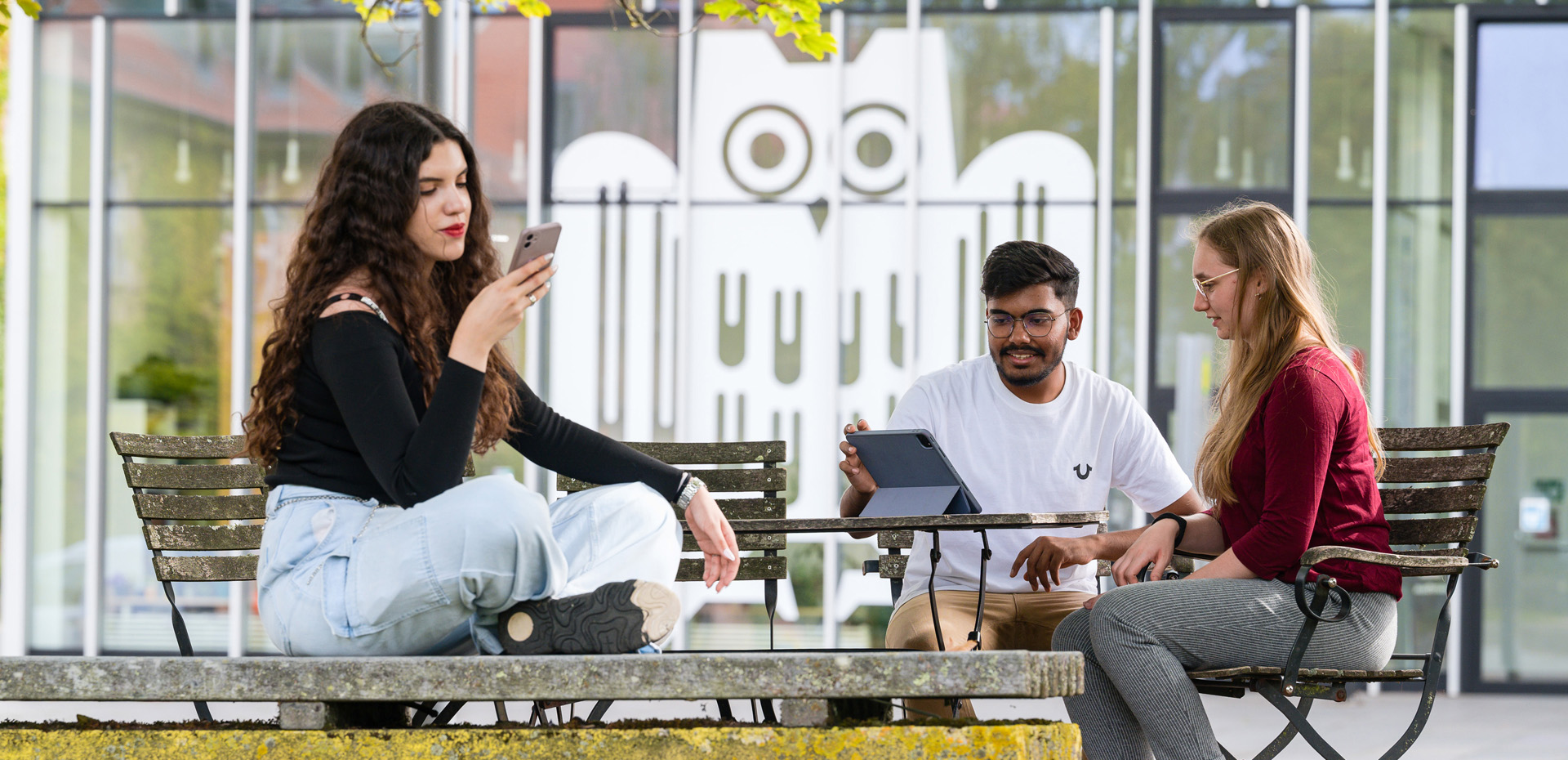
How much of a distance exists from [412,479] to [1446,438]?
277 cm

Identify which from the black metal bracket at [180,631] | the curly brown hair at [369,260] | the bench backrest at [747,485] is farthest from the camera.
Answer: the bench backrest at [747,485]

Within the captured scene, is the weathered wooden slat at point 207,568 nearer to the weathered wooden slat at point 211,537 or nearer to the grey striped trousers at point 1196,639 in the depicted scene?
the weathered wooden slat at point 211,537

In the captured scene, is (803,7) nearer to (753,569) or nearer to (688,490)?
(753,569)

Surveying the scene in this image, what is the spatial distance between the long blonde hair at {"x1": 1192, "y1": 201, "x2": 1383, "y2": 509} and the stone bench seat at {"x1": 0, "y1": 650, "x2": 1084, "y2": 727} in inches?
55.3

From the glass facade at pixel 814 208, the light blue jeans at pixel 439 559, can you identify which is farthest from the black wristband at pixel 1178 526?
the glass facade at pixel 814 208

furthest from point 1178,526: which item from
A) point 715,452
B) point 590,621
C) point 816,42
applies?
point 816,42

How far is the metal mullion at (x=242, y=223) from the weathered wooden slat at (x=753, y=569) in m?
5.65

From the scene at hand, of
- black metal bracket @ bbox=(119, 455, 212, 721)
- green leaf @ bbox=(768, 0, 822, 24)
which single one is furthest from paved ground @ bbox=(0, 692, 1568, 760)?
green leaf @ bbox=(768, 0, 822, 24)

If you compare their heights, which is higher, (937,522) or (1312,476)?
(1312,476)

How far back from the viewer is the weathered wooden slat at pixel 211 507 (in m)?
3.92

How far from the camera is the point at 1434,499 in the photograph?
11.7 ft

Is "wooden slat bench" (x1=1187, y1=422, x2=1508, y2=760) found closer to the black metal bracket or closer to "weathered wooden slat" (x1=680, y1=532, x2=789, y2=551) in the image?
"weathered wooden slat" (x1=680, y1=532, x2=789, y2=551)

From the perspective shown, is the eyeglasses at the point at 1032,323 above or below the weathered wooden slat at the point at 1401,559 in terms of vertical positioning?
above

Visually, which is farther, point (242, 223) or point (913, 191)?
point (242, 223)
